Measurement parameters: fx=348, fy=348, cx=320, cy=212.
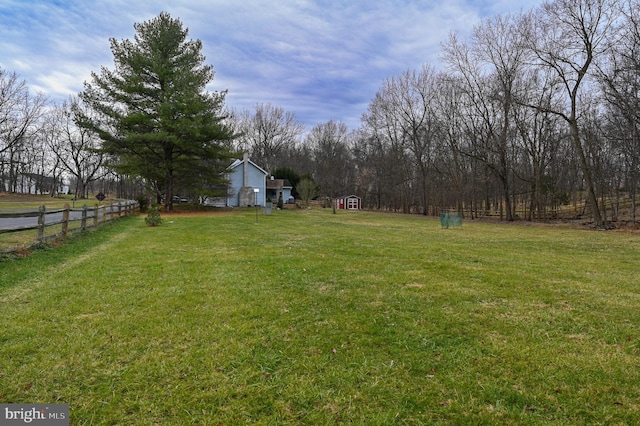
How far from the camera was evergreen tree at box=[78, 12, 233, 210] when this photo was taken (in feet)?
69.6

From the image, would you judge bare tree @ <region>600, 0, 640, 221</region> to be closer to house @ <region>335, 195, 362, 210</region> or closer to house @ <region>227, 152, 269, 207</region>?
house @ <region>227, 152, 269, 207</region>

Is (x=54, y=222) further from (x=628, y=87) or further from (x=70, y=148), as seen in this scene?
(x=70, y=148)

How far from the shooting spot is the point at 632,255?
29.8 ft

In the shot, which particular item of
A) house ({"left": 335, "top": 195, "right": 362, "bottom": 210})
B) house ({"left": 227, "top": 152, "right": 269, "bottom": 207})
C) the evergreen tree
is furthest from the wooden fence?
house ({"left": 335, "top": 195, "right": 362, "bottom": 210})

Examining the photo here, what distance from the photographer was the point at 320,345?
3.18 metres

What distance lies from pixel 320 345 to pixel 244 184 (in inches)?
1326

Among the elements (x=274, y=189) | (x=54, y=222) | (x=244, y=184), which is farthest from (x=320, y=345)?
(x=274, y=189)

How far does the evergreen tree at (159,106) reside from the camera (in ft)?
69.6

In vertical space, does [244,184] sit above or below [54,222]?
above

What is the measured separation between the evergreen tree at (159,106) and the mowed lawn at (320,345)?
1659 cm

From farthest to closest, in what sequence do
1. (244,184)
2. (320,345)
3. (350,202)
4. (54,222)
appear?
(350,202) < (244,184) < (54,222) < (320,345)

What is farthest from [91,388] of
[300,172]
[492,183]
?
[300,172]

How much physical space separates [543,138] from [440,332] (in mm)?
26324

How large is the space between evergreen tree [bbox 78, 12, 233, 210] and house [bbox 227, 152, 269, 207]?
10.7m
